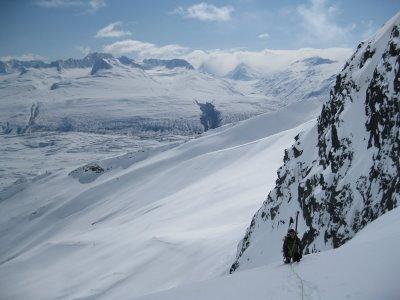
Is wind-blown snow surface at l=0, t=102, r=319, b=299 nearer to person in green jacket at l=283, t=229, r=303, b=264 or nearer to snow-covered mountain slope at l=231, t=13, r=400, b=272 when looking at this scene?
snow-covered mountain slope at l=231, t=13, r=400, b=272

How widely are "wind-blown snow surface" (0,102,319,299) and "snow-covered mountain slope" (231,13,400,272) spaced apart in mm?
9557

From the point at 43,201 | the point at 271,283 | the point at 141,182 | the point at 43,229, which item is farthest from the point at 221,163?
the point at 271,283

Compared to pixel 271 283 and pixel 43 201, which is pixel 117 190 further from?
pixel 271 283

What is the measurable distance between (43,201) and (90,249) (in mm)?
94978

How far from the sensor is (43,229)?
427ft

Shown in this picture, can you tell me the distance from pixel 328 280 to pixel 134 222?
78695 millimetres

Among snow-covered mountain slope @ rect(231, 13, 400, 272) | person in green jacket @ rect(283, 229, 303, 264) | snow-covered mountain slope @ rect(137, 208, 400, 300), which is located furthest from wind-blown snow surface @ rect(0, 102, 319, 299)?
snow-covered mountain slope @ rect(137, 208, 400, 300)

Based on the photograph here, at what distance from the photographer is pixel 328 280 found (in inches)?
548

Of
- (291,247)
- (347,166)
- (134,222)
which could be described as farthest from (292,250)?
(134,222)

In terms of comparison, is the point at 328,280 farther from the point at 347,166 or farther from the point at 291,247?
the point at 347,166

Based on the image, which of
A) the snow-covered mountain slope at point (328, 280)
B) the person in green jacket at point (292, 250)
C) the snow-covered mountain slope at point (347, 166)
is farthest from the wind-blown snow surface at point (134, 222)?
the snow-covered mountain slope at point (328, 280)

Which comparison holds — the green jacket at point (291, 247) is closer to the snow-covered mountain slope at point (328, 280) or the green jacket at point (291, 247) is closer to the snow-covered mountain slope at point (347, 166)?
the snow-covered mountain slope at point (328, 280)

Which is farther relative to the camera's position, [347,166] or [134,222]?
[134,222]

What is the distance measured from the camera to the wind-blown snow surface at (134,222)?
52844mm
